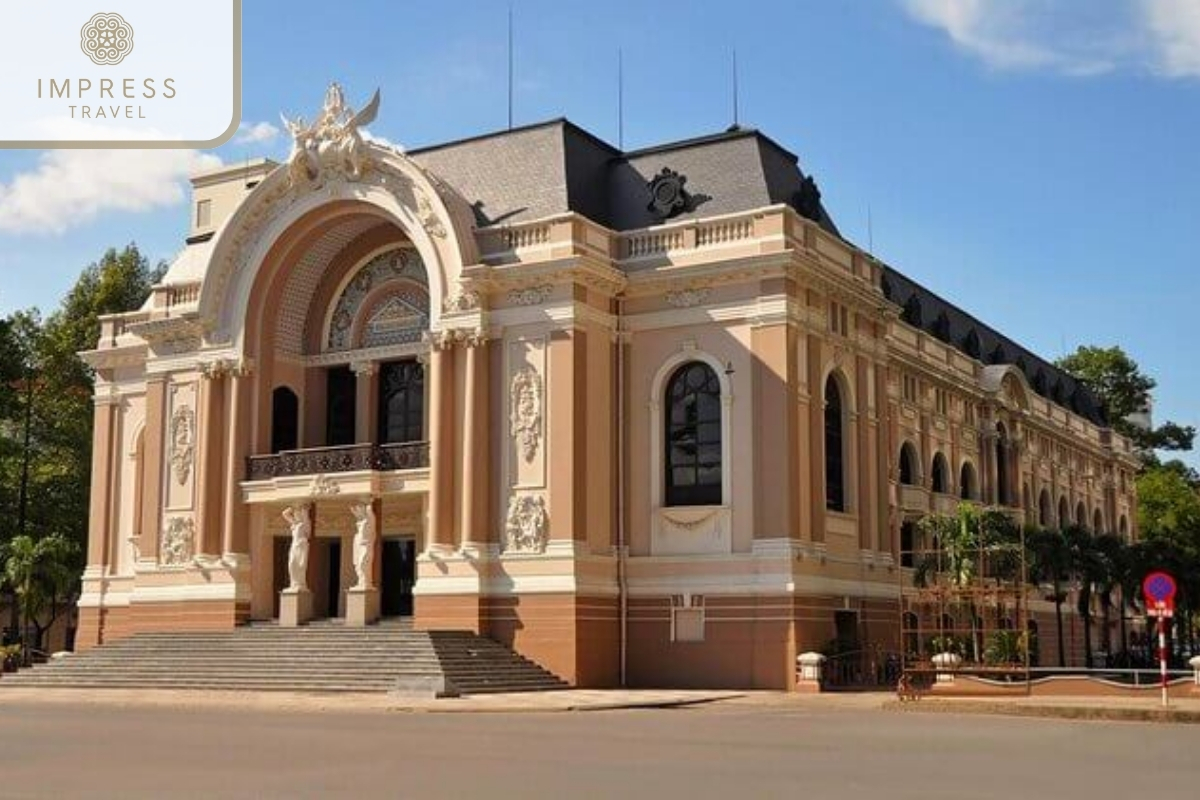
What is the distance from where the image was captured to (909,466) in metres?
49.2

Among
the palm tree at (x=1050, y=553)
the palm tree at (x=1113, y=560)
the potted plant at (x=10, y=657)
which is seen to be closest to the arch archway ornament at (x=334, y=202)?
the potted plant at (x=10, y=657)

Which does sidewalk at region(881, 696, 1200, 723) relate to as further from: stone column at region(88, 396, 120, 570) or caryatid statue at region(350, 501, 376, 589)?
stone column at region(88, 396, 120, 570)

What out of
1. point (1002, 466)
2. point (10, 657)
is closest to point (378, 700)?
point (10, 657)

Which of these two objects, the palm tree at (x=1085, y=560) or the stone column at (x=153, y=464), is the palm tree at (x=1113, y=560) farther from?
the stone column at (x=153, y=464)

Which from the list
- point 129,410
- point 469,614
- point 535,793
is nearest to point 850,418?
point 469,614

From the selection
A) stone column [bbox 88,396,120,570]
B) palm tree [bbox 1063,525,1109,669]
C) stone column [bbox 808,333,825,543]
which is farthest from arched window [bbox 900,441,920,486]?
stone column [bbox 88,396,120,570]

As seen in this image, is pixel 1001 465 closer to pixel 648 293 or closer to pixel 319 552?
pixel 648 293

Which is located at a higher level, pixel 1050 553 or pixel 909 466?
pixel 909 466

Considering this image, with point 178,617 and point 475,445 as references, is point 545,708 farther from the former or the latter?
point 178,617

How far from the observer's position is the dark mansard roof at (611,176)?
39.8m

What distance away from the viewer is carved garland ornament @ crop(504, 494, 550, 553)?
3722cm

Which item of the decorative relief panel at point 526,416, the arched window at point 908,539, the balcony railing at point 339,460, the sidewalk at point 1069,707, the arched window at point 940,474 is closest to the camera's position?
A: the sidewalk at point 1069,707

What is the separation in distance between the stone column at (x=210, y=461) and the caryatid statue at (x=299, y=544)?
2.39 m

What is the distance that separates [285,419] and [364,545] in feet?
20.9
